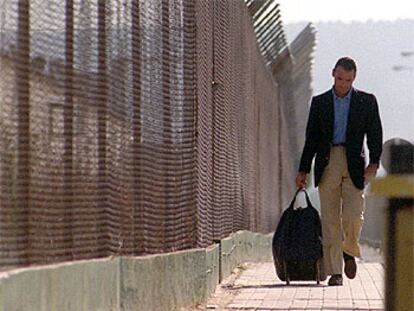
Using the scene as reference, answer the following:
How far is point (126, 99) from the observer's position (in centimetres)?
841

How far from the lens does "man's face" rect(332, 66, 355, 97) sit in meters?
12.0

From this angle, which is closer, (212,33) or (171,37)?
(171,37)

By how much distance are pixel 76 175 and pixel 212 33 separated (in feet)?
17.0

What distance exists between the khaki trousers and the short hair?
2.10 feet

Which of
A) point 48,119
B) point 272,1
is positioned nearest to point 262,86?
point 272,1

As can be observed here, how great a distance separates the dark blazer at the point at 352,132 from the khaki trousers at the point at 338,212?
0.24 ft

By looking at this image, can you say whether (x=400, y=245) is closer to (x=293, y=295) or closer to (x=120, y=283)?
(x=120, y=283)

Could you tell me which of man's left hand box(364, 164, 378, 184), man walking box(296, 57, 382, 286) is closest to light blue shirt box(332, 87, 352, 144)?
man walking box(296, 57, 382, 286)

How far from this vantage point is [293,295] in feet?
38.3

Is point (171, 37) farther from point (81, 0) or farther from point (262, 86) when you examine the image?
point (262, 86)

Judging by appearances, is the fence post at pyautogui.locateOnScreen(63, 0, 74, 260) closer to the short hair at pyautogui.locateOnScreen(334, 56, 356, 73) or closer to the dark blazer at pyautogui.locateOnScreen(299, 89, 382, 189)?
the dark blazer at pyautogui.locateOnScreen(299, 89, 382, 189)

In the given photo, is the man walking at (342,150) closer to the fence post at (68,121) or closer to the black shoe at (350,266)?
the black shoe at (350,266)

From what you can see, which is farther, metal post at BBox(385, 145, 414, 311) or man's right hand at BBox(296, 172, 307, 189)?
man's right hand at BBox(296, 172, 307, 189)

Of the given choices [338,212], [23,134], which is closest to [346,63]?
[338,212]
